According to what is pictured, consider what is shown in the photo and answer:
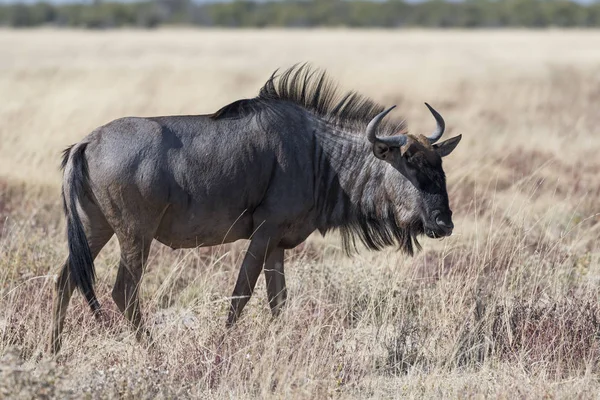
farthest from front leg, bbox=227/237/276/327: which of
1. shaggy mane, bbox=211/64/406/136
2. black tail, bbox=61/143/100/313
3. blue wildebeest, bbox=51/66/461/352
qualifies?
shaggy mane, bbox=211/64/406/136

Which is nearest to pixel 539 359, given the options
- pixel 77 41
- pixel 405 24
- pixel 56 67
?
pixel 56 67

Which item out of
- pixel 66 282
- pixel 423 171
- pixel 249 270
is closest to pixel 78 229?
pixel 66 282

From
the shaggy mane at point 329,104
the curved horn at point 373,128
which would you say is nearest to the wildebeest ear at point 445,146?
the shaggy mane at point 329,104

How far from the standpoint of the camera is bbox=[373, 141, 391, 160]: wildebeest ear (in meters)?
5.86

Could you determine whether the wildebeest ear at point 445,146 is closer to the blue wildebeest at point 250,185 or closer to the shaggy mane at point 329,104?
the blue wildebeest at point 250,185

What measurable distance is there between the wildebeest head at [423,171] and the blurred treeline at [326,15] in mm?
62071

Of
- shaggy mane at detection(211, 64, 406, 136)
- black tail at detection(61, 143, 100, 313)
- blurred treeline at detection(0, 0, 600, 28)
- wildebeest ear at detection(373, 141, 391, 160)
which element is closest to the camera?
black tail at detection(61, 143, 100, 313)

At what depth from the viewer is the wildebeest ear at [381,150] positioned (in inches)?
231

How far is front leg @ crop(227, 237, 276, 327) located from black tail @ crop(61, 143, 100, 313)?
0.87 m

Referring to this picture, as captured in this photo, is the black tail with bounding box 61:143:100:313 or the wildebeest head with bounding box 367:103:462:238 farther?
the wildebeest head with bounding box 367:103:462:238

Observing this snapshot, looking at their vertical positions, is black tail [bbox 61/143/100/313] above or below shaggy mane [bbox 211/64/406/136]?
below

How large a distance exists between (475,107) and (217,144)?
1375cm

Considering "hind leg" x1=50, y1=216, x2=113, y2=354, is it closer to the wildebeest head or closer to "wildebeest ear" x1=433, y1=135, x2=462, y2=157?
the wildebeest head

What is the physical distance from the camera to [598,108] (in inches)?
758
